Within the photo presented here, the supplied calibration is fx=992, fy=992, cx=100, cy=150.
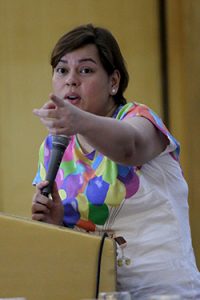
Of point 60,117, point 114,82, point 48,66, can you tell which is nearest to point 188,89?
point 48,66

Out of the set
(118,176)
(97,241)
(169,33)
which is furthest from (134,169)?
(169,33)

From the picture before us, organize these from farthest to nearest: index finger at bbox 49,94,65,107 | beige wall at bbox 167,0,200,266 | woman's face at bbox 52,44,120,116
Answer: beige wall at bbox 167,0,200,266 < woman's face at bbox 52,44,120,116 < index finger at bbox 49,94,65,107

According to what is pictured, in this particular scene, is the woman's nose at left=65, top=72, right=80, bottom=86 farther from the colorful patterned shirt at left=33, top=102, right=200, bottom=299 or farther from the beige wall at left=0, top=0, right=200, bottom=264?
the beige wall at left=0, top=0, right=200, bottom=264

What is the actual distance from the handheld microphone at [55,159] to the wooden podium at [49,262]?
19 cm

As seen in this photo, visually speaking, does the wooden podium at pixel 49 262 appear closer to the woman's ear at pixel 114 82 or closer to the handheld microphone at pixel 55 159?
the handheld microphone at pixel 55 159

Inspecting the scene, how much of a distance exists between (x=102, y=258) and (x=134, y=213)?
0.75 ft

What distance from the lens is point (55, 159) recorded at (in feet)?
6.68

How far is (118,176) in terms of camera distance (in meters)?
2.09

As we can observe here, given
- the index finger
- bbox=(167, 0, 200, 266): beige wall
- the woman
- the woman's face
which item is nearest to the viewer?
the index finger

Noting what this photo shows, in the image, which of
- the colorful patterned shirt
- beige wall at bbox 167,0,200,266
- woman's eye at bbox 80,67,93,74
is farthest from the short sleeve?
beige wall at bbox 167,0,200,266

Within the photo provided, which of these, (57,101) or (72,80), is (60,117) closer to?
(57,101)

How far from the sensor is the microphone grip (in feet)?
6.68

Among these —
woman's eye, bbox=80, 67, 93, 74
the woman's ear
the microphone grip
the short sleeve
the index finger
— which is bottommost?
the microphone grip

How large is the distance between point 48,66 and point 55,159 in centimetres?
245
